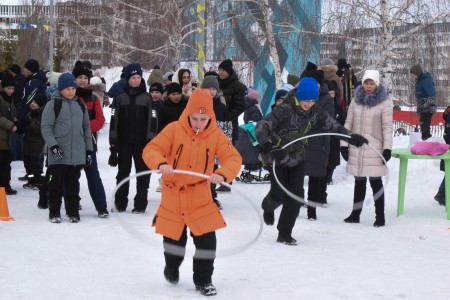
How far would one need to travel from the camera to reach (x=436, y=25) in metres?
23.1

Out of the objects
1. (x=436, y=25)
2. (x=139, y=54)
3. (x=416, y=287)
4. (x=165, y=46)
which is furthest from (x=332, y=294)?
(x=139, y=54)

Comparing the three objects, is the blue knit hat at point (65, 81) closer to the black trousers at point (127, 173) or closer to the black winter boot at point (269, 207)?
the black trousers at point (127, 173)

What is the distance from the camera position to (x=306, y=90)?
8641 mm

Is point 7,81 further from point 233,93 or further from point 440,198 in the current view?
point 440,198

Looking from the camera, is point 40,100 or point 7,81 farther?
point 7,81

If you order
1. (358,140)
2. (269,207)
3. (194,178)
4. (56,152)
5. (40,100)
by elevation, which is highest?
(40,100)

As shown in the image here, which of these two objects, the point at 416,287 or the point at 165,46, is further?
the point at 165,46

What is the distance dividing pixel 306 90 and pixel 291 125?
438 mm

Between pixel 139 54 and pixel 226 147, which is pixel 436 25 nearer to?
pixel 226 147

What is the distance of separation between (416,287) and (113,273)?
2.71 meters

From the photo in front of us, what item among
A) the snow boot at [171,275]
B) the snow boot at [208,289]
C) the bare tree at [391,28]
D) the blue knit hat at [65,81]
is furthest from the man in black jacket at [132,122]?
the bare tree at [391,28]

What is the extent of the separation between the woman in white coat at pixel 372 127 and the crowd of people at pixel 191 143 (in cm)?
1

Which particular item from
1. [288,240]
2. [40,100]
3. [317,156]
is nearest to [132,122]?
[40,100]

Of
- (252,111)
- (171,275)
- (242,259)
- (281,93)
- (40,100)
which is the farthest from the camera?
(252,111)
